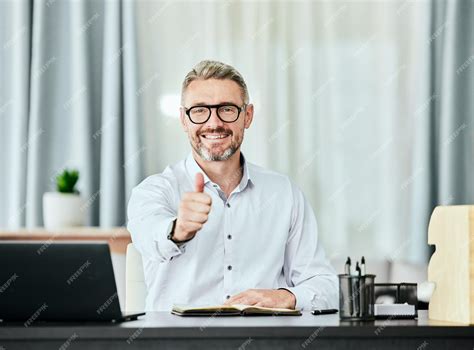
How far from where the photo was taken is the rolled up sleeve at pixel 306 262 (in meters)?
2.35

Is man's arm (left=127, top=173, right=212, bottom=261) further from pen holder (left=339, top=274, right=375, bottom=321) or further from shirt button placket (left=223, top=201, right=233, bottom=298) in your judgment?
pen holder (left=339, top=274, right=375, bottom=321)

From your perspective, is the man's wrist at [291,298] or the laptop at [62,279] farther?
the man's wrist at [291,298]

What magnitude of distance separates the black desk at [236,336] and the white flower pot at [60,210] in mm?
2392

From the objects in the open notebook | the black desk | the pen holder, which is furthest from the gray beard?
the black desk

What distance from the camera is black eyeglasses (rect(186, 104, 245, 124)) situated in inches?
97.0

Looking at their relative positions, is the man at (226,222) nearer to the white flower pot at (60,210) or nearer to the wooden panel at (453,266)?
the wooden panel at (453,266)

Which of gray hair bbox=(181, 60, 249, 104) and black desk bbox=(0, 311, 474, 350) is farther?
gray hair bbox=(181, 60, 249, 104)

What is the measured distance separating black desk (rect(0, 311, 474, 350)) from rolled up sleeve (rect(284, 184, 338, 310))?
0.79 meters

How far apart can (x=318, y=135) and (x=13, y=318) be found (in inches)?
114

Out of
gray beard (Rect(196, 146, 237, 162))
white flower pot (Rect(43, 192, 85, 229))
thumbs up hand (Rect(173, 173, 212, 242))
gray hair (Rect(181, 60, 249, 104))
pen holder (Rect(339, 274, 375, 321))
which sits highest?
gray hair (Rect(181, 60, 249, 104))

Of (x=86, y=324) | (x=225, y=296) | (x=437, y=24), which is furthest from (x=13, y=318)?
(x=437, y=24)

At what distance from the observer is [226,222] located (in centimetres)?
248

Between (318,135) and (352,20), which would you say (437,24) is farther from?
(318,135)

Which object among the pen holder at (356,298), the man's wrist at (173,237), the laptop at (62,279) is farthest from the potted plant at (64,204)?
the pen holder at (356,298)
